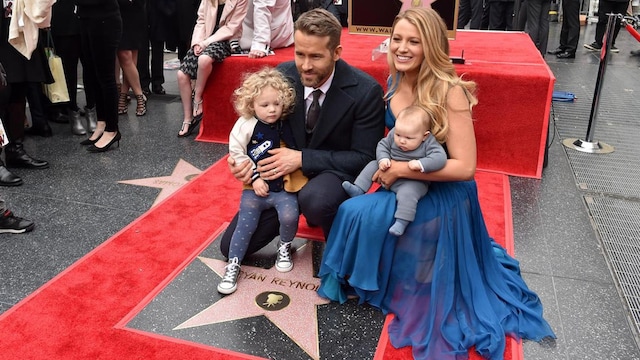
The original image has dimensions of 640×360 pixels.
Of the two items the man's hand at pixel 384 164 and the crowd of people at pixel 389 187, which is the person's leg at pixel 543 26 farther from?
the man's hand at pixel 384 164

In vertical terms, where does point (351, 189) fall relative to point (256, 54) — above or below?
below

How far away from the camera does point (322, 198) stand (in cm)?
252

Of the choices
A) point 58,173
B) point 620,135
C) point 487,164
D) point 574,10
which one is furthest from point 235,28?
point 574,10

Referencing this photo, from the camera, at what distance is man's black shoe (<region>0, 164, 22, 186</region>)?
3672 mm

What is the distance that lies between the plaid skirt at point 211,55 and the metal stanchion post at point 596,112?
9.64 ft

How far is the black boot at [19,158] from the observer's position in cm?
394

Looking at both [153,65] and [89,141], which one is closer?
[89,141]

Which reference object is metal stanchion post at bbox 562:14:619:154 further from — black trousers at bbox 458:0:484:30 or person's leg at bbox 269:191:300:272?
black trousers at bbox 458:0:484:30

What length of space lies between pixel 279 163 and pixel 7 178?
2216mm

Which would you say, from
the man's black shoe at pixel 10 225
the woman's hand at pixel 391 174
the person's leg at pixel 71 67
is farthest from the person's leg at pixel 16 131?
the woman's hand at pixel 391 174

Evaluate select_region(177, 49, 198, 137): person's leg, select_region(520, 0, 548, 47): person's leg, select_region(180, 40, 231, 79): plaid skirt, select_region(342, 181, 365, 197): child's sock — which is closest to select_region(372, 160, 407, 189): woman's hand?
select_region(342, 181, 365, 197): child's sock

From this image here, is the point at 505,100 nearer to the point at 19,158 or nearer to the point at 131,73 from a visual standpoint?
the point at 131,73

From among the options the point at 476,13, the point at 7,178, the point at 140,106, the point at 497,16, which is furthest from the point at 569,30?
the point at 7,178

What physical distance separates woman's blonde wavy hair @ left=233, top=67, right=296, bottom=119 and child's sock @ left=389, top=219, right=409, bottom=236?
77cm
